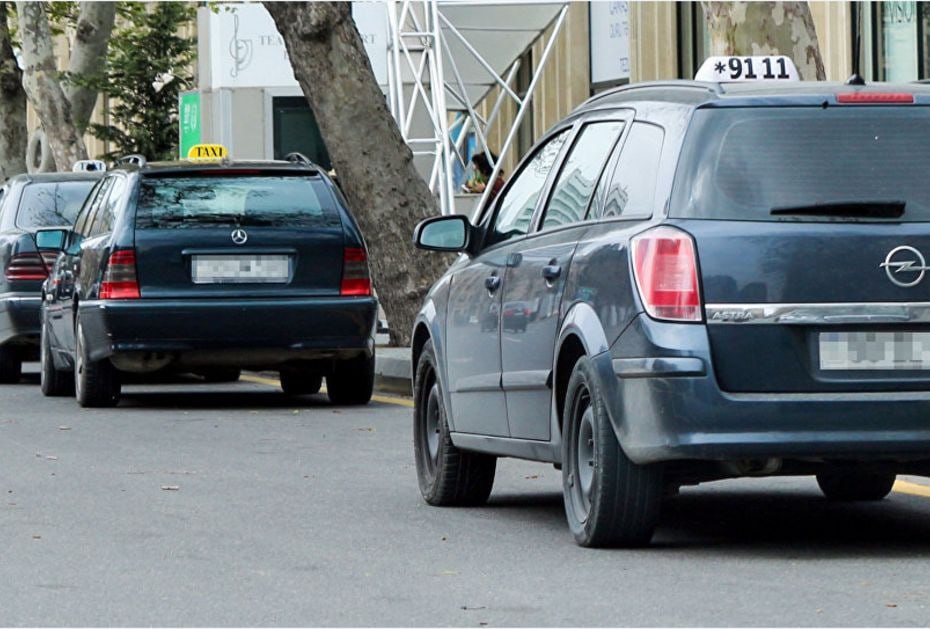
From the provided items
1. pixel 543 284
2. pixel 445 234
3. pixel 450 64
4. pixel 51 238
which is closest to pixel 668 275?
pixel 543 284

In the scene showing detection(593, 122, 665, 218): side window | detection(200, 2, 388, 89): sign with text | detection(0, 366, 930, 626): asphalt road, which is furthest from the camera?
detection(200, 2, 388, 89): sign with text

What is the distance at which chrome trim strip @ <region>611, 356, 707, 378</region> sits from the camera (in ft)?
24.4

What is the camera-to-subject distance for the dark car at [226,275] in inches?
584

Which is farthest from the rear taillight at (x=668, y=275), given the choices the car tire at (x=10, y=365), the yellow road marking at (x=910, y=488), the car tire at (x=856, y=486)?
the car tire at (x=10, y=365)

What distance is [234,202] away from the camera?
15078 millimetres

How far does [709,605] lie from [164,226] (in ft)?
28.9

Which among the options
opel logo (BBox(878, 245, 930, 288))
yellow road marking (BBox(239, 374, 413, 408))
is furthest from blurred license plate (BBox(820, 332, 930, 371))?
yellow road marking (BBox(239, 374, 413, 408))

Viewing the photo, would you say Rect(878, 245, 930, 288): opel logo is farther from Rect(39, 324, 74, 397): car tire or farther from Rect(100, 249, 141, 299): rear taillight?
Rect(39, 324, 74, 397): car tire

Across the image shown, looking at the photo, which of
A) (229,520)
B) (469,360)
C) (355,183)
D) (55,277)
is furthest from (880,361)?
(355,183)

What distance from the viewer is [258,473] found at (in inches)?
436

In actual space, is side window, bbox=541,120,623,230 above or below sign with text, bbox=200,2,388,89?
below

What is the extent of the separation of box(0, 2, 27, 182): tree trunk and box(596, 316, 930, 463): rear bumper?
1239 inches

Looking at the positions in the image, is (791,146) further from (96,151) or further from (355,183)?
(96,151)

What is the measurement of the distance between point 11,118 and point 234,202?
24368 mm
